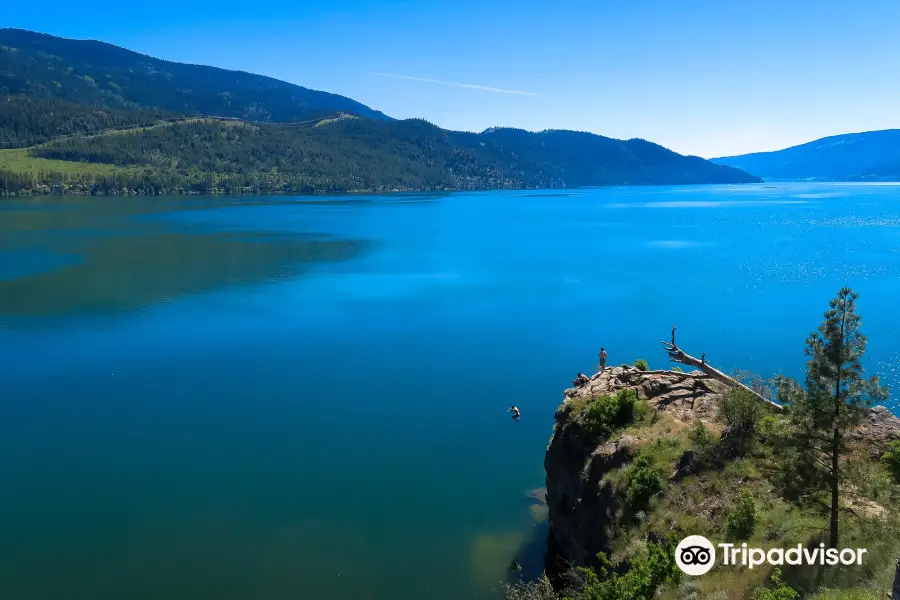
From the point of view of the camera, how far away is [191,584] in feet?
67.7

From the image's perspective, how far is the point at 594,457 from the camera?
67.3 ft

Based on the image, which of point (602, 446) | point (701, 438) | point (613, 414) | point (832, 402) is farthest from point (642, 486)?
point (832, 402)

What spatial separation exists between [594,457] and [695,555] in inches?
262

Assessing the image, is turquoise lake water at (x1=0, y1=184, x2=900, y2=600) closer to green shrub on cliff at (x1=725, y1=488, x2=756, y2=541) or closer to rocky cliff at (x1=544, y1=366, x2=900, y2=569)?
rocky cliff at (x1=544, y1=366, x2=900, y2=569)

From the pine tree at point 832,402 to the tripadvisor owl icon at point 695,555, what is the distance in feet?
8.66

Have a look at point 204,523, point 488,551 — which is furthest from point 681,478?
point 204,523

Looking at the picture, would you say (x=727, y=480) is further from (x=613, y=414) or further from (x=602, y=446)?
(x=613, y=414)

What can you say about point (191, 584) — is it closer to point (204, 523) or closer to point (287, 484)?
point (204, 523)

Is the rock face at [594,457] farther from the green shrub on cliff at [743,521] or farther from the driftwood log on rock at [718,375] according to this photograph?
the green shrub on cliff at [743,521]

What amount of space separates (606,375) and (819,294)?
49.5 m

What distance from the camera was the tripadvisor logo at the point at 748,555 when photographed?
41.0 ft

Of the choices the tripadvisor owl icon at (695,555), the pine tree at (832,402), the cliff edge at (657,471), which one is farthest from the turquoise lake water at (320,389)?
the pine tree at (832,402)

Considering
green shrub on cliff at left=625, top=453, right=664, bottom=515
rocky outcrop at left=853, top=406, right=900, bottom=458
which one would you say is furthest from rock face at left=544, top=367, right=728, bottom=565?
rocky outcrop at left=853, top=406, right=900, bottom=458

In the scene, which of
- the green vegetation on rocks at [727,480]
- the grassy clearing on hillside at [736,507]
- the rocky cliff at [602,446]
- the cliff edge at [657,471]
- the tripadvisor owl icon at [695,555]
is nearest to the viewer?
the grassy clearing on hillside at [736,507]
